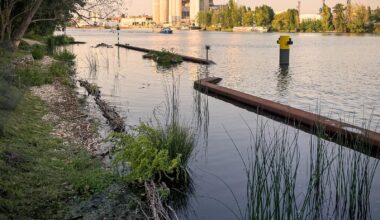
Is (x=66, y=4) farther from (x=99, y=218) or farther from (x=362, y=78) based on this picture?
(x=99, y=218)

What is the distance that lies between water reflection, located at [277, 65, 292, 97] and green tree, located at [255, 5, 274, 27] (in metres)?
165

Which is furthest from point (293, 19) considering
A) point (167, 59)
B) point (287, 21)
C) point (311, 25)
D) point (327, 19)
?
point (167, 59)

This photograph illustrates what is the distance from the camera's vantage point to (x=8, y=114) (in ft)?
34.7

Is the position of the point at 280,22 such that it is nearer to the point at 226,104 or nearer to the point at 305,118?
the point at 226,104

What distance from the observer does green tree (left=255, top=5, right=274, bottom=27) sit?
194625 mm

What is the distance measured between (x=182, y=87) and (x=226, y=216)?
1585 centimetres

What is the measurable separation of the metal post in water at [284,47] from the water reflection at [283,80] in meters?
0.66

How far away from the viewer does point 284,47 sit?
33.6 metres

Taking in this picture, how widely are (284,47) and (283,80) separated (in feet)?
26.4

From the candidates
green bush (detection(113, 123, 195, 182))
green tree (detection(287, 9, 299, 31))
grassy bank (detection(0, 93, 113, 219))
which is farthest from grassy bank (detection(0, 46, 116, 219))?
green tree (detection(287, 9, 299, 31))

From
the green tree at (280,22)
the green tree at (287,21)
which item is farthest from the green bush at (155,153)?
the green tree at (280,22)

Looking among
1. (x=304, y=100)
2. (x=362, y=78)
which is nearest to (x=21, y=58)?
(x=304, y=100)

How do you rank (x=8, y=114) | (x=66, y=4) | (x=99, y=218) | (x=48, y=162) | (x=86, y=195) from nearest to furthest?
(x=99, y=218) → (x=86, y=195) → (x=48, y=162) → (x=8, y=114) → (x=66, y=4)

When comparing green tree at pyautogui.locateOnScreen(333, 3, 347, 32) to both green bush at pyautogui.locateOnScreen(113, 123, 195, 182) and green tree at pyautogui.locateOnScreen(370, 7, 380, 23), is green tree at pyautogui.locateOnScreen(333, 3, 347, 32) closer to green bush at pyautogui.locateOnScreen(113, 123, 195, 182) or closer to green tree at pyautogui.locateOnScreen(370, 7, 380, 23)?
green tree at pyautogui.locateOnScreen(370, 7, 380, 23)
